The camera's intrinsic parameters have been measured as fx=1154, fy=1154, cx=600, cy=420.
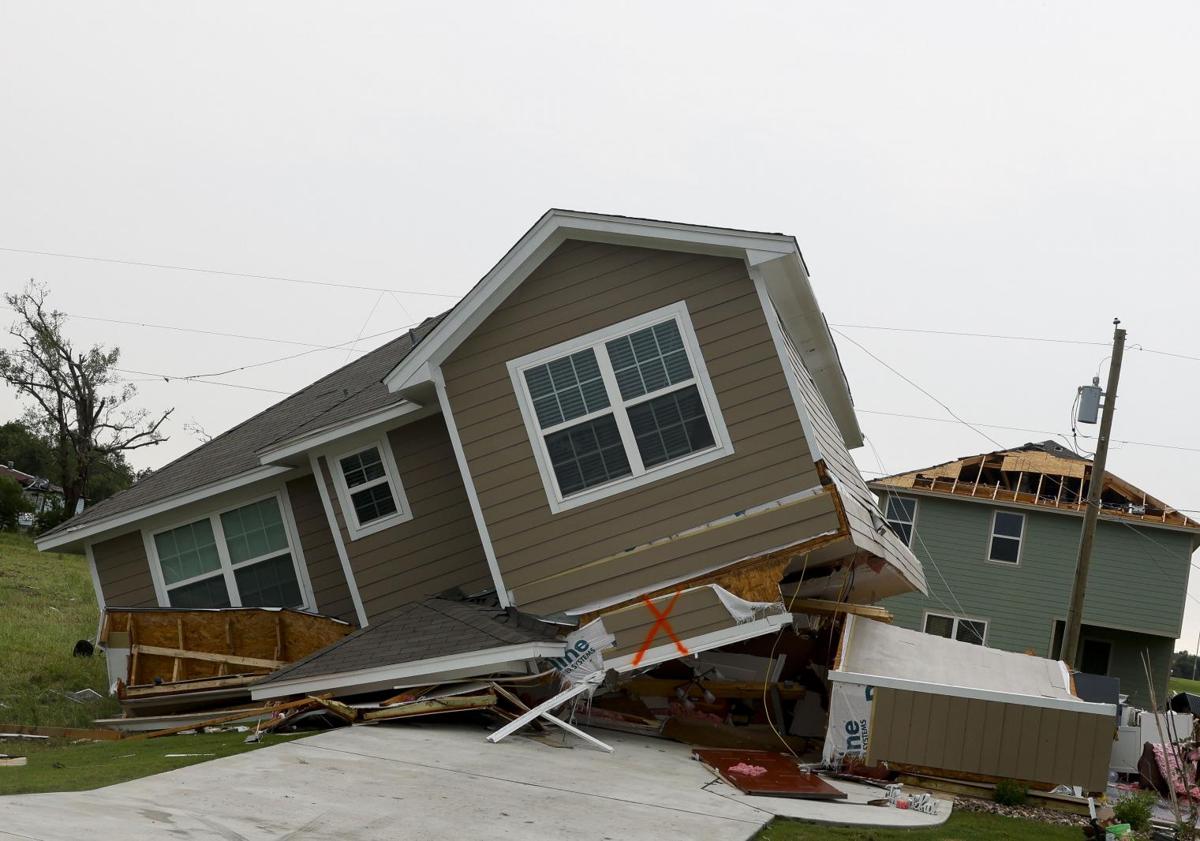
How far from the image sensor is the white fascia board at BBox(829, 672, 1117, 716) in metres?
11.2

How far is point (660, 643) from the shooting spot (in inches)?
500

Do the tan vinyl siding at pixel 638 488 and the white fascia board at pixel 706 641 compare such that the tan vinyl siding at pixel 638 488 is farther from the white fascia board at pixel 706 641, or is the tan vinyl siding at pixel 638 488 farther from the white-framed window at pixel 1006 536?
the white-framed window at pixel 1006 536

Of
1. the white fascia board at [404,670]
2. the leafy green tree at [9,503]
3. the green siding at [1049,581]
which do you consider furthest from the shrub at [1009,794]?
the leafy green tree at [9,503]

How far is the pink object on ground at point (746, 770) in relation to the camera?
10.9 m

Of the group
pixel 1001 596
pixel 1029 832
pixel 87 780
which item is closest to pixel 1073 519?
pixel 1001 596

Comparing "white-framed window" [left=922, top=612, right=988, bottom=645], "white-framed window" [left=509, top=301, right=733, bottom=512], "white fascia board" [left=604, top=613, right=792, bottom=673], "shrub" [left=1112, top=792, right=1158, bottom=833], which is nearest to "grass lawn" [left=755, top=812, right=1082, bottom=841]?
"shrub" [left=1112, top=792, right=1158, bottom=833]

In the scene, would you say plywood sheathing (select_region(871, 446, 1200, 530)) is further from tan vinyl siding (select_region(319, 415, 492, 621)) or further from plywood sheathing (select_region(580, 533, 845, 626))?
plywood sheathing (select_region(580, 533, 845, 626))

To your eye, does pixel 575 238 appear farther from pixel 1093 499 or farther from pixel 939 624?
pixel 939 624

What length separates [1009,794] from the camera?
1110cm

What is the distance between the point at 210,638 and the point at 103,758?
5.16 metres

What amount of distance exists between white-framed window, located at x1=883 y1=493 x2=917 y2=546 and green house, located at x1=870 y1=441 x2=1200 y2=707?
4 cm

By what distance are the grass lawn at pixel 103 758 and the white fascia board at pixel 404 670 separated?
723 millimetres

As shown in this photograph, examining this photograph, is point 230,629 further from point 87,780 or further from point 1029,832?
point 1029,832

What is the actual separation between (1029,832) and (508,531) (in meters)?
6.49
